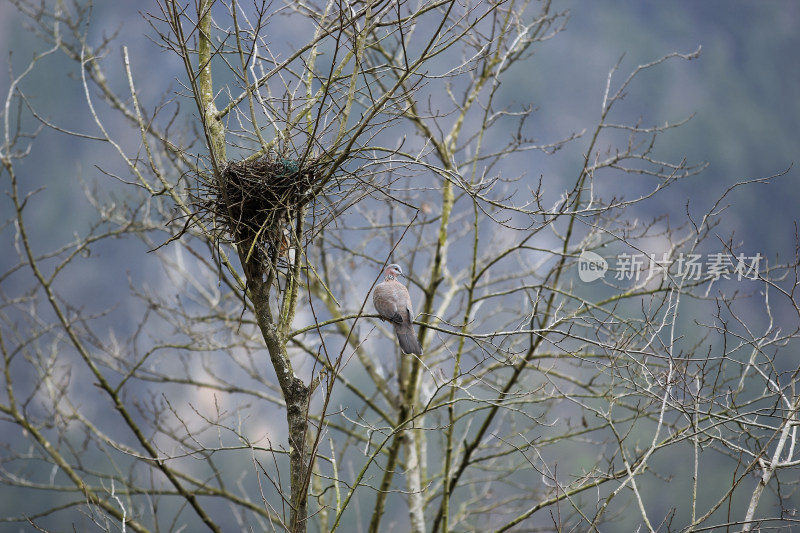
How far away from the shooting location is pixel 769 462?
389 centimetres

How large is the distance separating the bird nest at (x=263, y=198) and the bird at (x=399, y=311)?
119 cm

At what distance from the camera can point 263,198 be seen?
368cm

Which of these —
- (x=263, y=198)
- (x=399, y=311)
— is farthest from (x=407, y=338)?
(x=263, y=198)

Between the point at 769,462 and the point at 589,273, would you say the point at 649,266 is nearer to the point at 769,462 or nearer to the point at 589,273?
the point at 589,273

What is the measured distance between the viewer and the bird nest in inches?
144

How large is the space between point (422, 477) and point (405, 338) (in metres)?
3.75

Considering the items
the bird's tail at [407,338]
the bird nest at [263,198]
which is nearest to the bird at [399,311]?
the bird's tail at [407,338]

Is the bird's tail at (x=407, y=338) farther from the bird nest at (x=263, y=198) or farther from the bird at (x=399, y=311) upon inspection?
the bird nest at (x=263, y=198)

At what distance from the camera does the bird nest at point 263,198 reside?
144 inches

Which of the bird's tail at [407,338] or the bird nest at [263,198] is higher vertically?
the bird nest at [263,198]

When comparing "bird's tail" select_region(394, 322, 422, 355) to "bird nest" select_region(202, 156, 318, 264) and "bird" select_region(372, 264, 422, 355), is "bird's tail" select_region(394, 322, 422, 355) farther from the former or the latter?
"bird nest" select_region(202, 156, 318, 264)

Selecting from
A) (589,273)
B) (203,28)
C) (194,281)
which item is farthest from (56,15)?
(589,273)

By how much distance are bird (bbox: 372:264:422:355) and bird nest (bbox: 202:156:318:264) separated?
1.19 metres

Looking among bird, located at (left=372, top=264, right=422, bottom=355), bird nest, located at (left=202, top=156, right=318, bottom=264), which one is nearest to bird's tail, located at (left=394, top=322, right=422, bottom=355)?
bird, located at (left=372, top=264, right=422, bottom=355)
